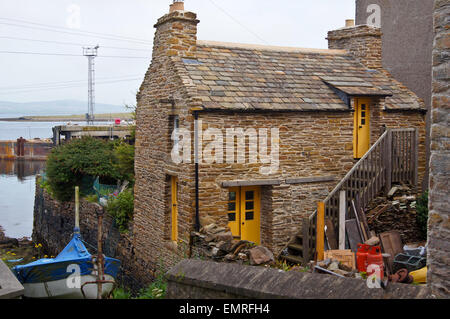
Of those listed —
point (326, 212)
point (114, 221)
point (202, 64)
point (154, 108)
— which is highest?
point (202, 64)

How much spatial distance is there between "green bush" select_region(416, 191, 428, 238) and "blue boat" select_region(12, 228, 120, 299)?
903cm

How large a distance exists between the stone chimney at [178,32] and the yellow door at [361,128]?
5340 millimetres

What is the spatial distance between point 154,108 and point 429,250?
10.3 metres

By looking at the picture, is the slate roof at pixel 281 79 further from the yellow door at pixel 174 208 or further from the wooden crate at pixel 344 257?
the wooden crate at pixel 344 257

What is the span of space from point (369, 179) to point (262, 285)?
26.0ft

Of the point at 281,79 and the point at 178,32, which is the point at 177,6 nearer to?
the point at 178,32

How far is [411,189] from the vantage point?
1362 cm

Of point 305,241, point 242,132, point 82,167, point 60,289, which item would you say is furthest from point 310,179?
point 82,167

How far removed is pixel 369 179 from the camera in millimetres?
13141

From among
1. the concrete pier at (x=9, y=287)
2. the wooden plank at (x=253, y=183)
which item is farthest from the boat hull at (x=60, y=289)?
the wooden plank at (x=253, y=183)

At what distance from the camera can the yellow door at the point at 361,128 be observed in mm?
14734
